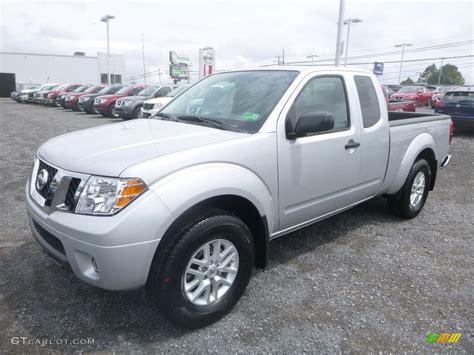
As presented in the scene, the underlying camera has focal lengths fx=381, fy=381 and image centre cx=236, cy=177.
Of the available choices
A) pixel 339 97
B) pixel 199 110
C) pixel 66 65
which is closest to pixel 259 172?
pixel 199 110

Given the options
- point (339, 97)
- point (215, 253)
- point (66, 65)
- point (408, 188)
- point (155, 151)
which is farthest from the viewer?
point (66, 65)

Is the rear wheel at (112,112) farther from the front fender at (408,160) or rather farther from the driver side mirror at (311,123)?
the driver side mirror at (311,123)

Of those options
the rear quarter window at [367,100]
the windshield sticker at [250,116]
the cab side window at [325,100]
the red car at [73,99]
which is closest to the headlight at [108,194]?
the windshield sticker at [250,116]

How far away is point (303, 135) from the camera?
9.85 feet

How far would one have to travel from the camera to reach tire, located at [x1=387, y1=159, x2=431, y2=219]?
457cm

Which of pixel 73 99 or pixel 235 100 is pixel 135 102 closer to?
pixel 73 99

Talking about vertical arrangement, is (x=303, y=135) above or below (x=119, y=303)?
above

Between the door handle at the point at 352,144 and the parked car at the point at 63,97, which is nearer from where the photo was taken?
the door handle at the point at 352,144

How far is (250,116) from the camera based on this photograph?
3031 mm

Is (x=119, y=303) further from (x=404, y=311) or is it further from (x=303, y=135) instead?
(x=404, y=311)

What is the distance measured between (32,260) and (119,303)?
1.18 m

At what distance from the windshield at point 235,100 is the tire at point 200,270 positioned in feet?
2.63

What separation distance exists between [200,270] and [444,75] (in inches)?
4807

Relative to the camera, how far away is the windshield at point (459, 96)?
11781mm
